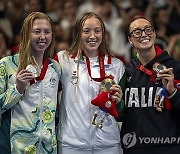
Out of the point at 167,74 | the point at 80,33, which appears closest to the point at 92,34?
the point at 80,33

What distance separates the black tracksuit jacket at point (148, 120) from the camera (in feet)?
14.9

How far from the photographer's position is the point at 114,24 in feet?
30.2

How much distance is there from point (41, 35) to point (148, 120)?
44.2 inches

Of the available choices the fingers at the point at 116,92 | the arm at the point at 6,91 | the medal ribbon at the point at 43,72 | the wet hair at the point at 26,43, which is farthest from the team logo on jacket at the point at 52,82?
the fingers at the point at 116,92

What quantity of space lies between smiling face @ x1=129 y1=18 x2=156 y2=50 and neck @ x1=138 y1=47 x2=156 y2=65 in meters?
0.05

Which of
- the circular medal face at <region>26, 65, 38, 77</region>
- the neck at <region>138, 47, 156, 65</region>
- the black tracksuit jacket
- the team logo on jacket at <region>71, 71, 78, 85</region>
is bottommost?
the black tracksuit jacket

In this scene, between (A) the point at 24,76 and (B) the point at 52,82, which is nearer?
(A) the point at 24,76

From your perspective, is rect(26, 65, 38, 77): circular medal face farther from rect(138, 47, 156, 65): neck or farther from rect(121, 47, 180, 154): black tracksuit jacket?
A: rect(138, 47, 156, 65): neck

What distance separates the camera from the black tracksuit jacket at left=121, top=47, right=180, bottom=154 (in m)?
4.54

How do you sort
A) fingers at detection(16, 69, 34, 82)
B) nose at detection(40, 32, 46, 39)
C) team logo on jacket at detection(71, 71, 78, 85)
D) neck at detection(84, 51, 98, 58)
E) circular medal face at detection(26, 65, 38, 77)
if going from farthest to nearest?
neck at detection(84, 51, 98, 58), team logo on jacket at detection(71, 71, 78, 85), nose at detection(40, 32, 46, 39), circular medal face at detection(26, 65, 38, 77), fingers at detection(16, 69, 34, 82)

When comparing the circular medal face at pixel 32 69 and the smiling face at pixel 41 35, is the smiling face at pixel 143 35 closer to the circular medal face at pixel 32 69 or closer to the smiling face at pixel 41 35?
the smiling face at pixel 41 35

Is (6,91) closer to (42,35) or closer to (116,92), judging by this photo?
(42,35)

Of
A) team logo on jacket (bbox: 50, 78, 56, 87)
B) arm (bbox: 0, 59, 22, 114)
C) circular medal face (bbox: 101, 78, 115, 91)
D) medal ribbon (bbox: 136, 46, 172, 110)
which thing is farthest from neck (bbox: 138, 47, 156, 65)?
arm (bbox: 0, 59, 22, 114)

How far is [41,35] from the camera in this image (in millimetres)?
4367
